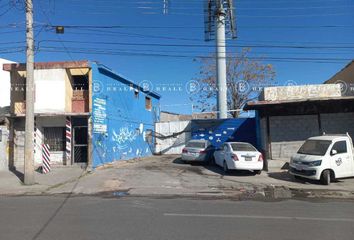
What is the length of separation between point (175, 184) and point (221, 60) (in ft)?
58.6

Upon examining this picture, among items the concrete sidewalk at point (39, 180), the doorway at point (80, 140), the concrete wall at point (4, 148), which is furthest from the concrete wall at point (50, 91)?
the concrete sidewalk at point (39, 180)

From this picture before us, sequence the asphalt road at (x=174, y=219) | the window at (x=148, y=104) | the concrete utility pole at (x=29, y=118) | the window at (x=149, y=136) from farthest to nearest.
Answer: the window at (x=148, y=104) → the window at (x=149, y=136) → the concrete utility pole at (x=29, y=118) → the asphalt road at (x=174, y=219)

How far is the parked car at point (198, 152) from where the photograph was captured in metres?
24.4

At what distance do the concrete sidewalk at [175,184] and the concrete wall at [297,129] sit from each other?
1399 millimetres

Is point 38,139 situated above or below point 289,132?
below

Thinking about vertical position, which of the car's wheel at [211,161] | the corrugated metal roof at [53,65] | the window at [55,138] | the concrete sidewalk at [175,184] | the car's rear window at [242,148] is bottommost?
the concrete sidewalk at [175,184]

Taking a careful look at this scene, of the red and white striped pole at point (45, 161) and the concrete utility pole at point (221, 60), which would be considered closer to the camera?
the red and white striped pole at point (45, 161)

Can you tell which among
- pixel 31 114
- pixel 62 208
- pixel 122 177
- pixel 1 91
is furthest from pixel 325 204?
pixel 1 91

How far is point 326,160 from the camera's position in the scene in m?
16.2

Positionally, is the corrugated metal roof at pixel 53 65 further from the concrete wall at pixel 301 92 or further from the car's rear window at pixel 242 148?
the concrete wall at pixel 301 92

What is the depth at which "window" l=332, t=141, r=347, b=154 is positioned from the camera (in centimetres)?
1656

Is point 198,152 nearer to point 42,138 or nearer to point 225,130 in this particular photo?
point 225,130

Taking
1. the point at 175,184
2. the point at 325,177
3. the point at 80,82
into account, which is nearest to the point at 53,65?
the point at 80,82

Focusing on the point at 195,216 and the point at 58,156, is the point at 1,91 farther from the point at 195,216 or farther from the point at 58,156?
the point at 195,216
